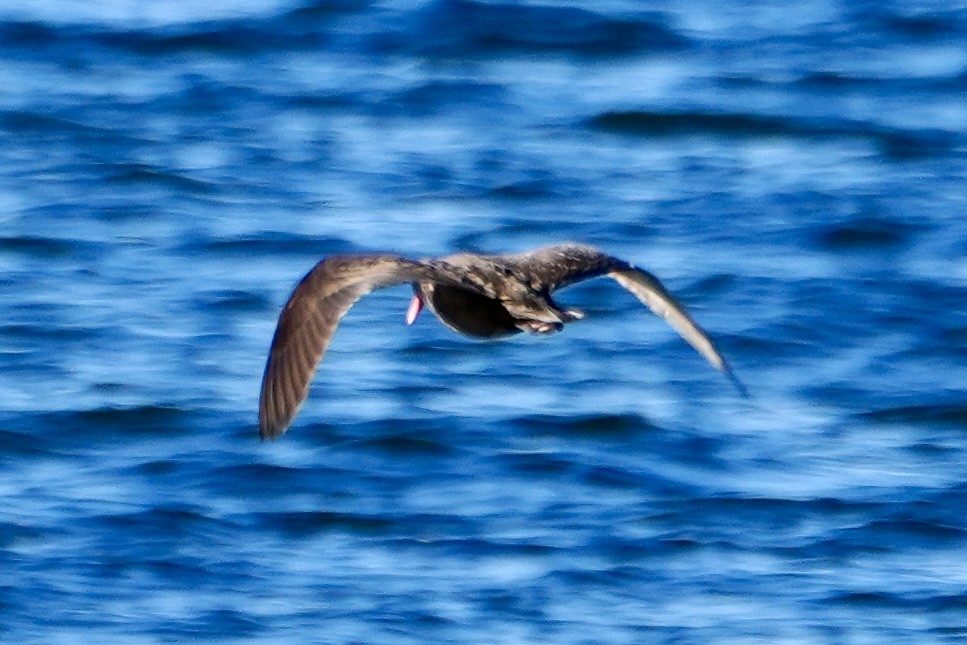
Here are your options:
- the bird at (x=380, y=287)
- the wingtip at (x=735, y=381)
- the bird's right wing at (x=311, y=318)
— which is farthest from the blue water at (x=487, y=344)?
the bird's right wing at (x=311, y=318)

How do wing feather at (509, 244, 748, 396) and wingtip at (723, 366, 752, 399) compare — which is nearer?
wing feather at (509, 244, 748, 396)

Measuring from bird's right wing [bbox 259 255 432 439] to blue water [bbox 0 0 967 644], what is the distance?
2166 mm

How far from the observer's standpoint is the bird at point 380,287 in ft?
18.7

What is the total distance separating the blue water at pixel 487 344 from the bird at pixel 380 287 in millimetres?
1872

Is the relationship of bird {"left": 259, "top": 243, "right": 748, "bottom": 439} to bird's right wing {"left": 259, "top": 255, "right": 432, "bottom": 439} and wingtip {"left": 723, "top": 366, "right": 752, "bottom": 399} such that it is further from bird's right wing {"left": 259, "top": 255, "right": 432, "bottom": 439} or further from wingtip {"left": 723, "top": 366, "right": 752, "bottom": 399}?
wingtip {"left": 723, "top": 366, "right": 752, "bottom": 399}

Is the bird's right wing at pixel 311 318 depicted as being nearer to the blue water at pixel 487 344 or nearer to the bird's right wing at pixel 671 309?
the bird's right wing at pixel 671 309

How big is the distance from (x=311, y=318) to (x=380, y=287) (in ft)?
0.73

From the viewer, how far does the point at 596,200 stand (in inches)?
490

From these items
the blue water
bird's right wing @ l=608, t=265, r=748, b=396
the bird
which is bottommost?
the blue water

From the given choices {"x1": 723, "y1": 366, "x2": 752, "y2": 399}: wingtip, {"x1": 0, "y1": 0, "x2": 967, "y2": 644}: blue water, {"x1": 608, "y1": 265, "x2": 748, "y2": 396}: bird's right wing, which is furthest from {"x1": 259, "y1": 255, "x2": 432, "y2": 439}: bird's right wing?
{"x1": 0, "y1": 0, "x2": 967, "y2": 644}: blue water

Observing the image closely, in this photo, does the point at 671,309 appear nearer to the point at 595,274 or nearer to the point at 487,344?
the point at 595,274

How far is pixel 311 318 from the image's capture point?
227 inches

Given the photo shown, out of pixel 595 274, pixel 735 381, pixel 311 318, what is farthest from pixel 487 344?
pixel 311 318

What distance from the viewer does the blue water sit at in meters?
8.30
